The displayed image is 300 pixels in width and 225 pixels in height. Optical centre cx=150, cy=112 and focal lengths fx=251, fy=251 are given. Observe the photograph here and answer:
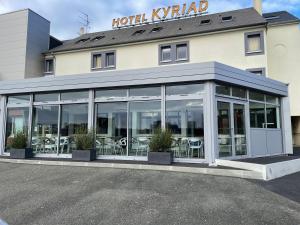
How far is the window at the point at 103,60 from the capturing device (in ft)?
61.8

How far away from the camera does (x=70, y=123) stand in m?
9.84

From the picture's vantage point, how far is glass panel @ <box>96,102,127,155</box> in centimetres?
910

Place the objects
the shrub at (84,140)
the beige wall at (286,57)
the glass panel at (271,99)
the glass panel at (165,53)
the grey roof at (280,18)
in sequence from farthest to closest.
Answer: the grey roof at (280,18), the beige wall at (286,57), the glass panel at (165,53), the glass panel at (271,99), the shrub at (84,140)

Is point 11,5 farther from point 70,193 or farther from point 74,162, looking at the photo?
point 70,193

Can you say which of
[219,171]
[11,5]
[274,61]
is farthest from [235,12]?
[11,5]

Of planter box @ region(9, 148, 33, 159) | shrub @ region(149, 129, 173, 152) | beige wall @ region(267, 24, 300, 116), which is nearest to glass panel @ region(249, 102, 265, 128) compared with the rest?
shrub @ region(149, 129, 173, 152)

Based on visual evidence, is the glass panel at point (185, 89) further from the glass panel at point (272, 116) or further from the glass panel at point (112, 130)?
the glass panel at point (272, 116)

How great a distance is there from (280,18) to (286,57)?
362 centimetres

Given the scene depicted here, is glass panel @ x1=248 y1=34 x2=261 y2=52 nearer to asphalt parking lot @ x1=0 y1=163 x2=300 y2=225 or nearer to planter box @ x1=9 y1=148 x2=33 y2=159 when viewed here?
asphalt parking lot @ x1=0 y1=163 x2=300 y2=225

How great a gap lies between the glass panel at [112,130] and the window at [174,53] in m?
8.86

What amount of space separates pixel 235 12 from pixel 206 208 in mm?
18154

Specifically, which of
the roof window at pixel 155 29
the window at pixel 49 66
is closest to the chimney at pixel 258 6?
the roof window at pixel 155 29

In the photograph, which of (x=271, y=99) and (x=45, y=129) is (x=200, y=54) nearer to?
(x=271, y=99)

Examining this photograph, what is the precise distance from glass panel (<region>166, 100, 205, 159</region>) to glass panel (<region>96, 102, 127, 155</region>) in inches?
67.3
